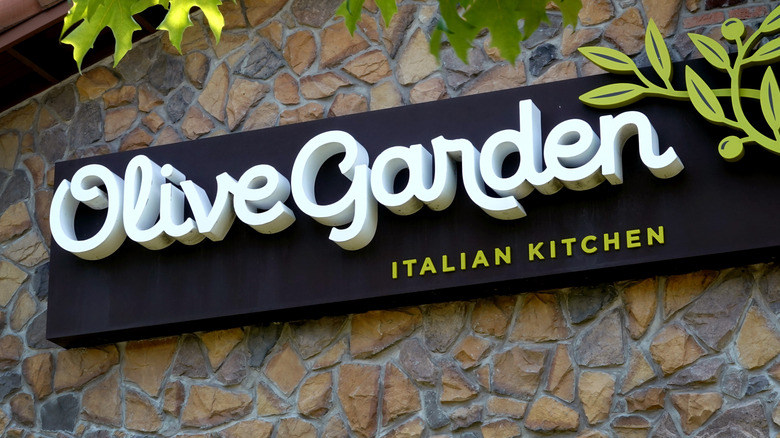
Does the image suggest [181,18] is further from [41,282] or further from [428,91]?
[41,282]

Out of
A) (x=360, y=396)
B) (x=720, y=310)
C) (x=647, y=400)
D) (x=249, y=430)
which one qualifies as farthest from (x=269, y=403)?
(x=720, y=310)

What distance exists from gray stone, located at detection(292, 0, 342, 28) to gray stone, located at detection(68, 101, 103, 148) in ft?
5.26

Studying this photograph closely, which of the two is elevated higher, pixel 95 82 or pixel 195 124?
pixel 95 82

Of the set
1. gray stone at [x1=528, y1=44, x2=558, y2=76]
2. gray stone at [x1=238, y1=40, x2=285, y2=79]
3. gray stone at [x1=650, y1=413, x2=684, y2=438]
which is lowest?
gray stone at [x1=650, y1=413, x2=684, y2=438]

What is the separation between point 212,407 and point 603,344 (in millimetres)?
2425

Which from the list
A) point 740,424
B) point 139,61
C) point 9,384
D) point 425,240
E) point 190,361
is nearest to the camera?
point 740,424

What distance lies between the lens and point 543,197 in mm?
6969

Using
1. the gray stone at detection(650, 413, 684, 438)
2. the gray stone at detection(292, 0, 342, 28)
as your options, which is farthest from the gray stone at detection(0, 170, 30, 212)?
the gray stone at detection(650, 413, 684, 438)

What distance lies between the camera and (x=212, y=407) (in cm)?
739

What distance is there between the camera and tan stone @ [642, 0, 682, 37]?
7.30 metres

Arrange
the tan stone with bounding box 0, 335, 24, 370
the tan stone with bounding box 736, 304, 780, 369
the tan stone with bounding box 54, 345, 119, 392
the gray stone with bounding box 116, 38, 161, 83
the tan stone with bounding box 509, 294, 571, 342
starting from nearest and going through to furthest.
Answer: the tan stone with bounding box 736, 304, 780, 369 < the tan stone with bounding box 509, 294, 571, 342 < the tan stone with bounding box 54, 345, 119, 392 < the tan stone with bounding box 0, 335, 24, 370 < the gray stone with bounding box 116, 38, 161, 83

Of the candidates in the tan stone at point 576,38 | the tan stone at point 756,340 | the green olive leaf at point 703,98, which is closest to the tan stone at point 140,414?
the tan stone at point 576,38

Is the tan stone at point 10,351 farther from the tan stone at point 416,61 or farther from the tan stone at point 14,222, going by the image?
the tan stone at point 416,61

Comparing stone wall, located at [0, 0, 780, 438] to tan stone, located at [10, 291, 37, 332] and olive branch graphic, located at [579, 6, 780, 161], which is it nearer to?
tan stone, located at [10, 291, 37, 332]
